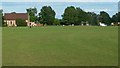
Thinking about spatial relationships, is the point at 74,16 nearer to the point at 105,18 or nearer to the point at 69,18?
the point at 69,18

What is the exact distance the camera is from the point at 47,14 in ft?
492

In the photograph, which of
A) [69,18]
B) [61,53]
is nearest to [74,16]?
[69,18]

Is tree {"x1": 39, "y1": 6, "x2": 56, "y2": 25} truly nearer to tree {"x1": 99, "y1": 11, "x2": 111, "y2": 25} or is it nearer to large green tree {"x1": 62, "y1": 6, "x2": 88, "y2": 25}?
large green tree {"x1": 62, "y1": 6, "x2": 88, "y2": 25}

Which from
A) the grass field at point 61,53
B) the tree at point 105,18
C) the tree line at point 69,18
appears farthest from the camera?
the tree at point 105,18

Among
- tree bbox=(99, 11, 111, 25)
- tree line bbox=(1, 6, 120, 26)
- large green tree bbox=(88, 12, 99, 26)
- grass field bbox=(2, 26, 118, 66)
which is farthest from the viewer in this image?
large green tree bbox=(88, 12, 99, 26)

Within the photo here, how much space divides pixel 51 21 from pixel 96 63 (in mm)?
131161

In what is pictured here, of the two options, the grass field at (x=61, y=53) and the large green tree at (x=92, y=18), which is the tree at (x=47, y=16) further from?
the grass field at (x=61, y=53)

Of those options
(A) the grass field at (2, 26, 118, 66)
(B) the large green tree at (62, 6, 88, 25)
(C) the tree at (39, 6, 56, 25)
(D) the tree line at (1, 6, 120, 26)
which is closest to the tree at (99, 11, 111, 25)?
(D) the tree line at (1, 6, 120, 26)

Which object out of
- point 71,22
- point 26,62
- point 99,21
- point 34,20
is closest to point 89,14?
point 99,21

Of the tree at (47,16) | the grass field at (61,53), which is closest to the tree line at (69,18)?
the tree at (47,16)

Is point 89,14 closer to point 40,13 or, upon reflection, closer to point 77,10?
point 77,10

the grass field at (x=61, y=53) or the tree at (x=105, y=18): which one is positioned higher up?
the tree at (x=105, y=18)

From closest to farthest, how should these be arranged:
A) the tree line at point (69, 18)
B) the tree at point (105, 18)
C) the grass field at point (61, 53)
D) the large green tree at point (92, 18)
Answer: the grass field at point (61, 53) → the tree line at point (69, 18) → the tree at point (105, 18) → the large green tree at point (92, 18)

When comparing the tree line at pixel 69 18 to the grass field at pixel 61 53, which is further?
the tree line at pixel 69 18
